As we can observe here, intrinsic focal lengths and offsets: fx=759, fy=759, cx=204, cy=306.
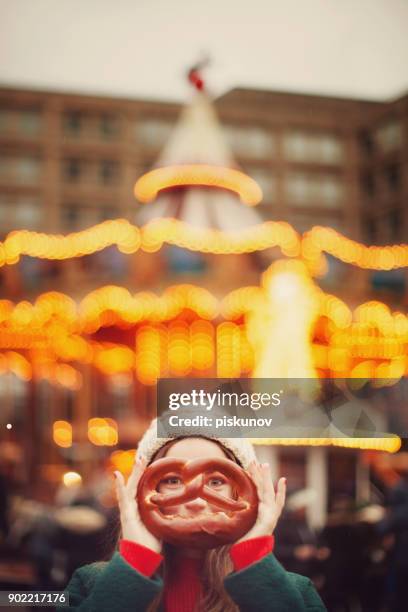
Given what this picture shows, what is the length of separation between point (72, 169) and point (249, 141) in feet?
2.75

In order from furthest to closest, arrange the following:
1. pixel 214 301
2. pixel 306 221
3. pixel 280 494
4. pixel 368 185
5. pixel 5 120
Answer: pixel 214 301
pixel 306 221
pixel 368 185
pixel 5 120
pixel 280 494

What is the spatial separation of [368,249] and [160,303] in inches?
57.2

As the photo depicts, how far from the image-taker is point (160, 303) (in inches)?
176

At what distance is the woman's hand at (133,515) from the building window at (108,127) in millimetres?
1690

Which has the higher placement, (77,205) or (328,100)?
(328,100)

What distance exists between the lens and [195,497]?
222 cm

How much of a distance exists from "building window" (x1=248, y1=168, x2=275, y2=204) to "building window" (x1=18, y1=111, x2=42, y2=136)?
100 centimetres

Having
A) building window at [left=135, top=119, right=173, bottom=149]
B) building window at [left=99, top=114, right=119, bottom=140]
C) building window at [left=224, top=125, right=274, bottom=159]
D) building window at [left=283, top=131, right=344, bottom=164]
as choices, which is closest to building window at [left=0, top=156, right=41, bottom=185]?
building window at [left=99, top=114, right=119, bottom=140]

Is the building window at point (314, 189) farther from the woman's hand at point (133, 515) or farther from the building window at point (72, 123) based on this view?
the woman's hand at point (133, 515)

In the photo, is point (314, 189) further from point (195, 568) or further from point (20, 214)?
point (195, 568)

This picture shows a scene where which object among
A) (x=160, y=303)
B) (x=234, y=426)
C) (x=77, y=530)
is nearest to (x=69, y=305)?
(x=160, y=303)

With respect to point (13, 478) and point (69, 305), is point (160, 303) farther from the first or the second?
point (13, 478)

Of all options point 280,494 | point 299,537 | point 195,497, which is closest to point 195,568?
point 195,497

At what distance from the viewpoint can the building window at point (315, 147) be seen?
3.43 metres
